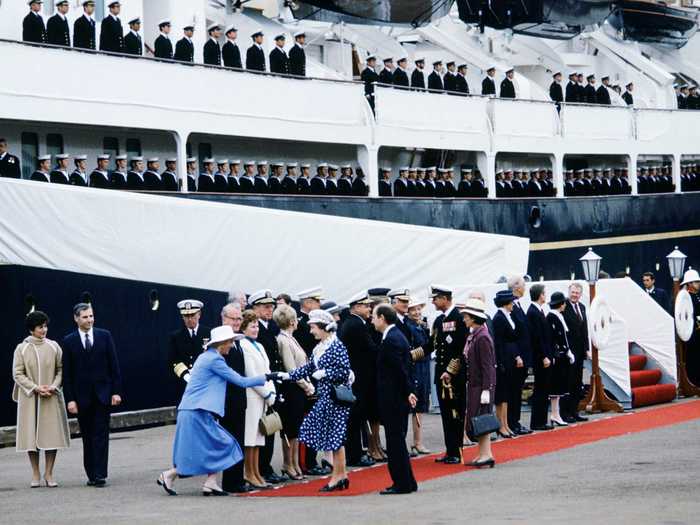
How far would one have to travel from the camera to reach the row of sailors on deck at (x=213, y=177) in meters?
20.4

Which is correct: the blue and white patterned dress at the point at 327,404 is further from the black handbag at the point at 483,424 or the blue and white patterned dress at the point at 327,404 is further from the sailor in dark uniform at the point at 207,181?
the sailor in dark uniform at the point at 207,181

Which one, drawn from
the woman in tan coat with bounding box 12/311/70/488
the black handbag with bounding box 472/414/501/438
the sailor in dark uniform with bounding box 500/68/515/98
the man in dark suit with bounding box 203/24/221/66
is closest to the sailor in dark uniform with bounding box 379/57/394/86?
the sailor in dark uniform with bounding box 500/68/515/98

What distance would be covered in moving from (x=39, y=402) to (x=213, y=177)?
10565 millimetres

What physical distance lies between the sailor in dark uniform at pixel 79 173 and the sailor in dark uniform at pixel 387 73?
7.43 m

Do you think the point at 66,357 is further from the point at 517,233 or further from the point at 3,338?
the point at 517,233

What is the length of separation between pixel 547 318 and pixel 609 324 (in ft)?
6.60

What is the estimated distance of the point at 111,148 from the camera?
72.7 feet

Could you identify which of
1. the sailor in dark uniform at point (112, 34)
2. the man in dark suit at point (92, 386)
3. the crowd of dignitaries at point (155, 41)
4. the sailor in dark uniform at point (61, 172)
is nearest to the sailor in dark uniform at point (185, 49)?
the crowd of dignitaries at point (155, 41)

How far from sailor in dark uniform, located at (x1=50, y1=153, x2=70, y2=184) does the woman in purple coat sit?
8458 mm

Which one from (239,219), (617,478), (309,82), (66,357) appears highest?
(309,82)

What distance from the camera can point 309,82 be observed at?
24.5m

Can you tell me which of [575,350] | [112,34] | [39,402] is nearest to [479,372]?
[39,402]

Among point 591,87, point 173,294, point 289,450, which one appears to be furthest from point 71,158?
point 591,87

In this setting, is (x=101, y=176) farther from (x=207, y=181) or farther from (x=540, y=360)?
(x=540, y=360)
